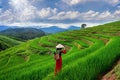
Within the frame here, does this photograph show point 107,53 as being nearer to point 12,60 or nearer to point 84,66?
point 84,66

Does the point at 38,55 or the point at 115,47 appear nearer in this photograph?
the point at 115,47

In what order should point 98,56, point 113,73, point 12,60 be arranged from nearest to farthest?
1. point 113,73
2. point 98,56
3. point 12,60

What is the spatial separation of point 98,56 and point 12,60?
62.3ft

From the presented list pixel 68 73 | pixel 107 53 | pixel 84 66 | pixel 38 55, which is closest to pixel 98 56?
pixel 107 53

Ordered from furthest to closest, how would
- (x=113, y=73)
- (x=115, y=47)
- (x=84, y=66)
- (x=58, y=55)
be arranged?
1. (x=115, y=47)
2. (x=84, y=66)
3. (x=58, y=55)
4. (x=113, y=73)

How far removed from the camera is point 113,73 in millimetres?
14008

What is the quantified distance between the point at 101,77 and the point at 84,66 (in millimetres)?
1586

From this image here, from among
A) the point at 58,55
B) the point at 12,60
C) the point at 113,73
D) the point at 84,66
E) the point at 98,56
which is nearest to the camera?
the point at 113,73

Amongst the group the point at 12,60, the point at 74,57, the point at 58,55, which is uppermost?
the point at 58,55

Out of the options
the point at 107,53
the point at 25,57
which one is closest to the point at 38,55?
the point at 25,57

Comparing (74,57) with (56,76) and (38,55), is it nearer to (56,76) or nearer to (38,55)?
(56,76)

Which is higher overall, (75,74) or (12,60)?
(75,74)

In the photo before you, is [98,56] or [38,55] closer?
[98,56]

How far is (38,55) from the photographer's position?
114ft
